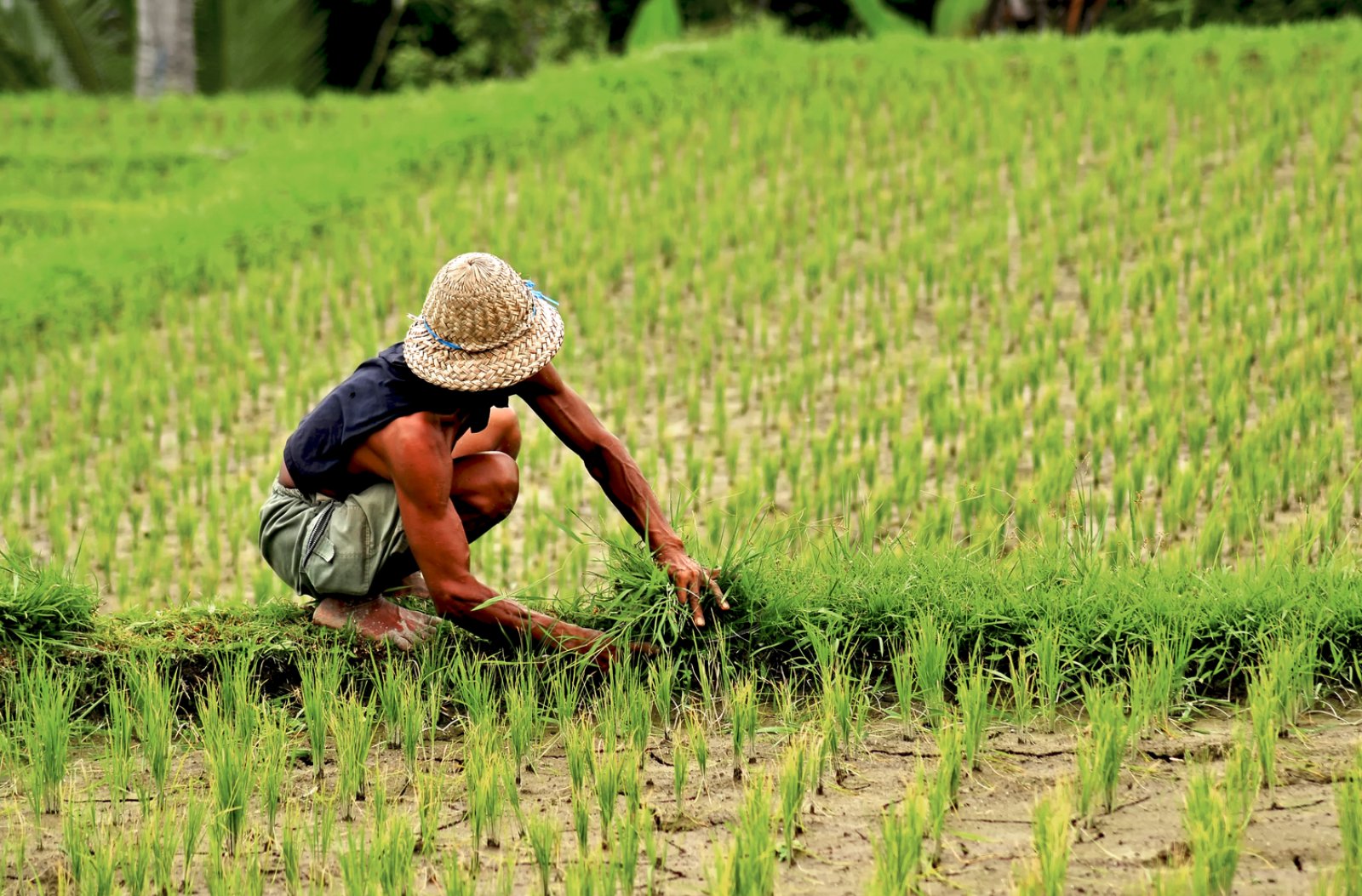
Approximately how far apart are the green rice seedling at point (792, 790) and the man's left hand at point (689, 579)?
0.37m

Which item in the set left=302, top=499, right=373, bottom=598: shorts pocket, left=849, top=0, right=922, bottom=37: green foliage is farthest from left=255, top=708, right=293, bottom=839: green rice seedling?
left=849, top=0, right=922, bottom=37: green foliage

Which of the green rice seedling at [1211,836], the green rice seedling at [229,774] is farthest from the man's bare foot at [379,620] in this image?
the green rice seedling at [1211,836]

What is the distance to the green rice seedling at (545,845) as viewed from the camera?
2.48 m

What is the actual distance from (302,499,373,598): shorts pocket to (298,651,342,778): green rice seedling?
0.15 m

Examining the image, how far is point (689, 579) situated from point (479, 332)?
65cm

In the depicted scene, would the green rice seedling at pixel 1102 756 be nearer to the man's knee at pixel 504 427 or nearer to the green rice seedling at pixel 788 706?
the green rice seedling at pixel 788 706

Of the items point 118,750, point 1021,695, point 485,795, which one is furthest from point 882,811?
point 118,750

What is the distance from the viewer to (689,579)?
3045 millimetres

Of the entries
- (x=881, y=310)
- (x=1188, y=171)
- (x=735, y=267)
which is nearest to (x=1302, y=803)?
(x=881, y=310)

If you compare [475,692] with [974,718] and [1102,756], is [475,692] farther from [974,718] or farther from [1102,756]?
[1102,756]

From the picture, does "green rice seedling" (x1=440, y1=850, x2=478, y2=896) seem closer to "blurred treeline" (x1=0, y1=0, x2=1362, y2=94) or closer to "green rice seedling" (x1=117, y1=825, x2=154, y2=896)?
"green rice seedling" (x1=117, y1=825, x2=154, y2=896)

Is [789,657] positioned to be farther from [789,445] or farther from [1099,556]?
[789,445]

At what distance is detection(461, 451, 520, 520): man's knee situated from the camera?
10.5ft

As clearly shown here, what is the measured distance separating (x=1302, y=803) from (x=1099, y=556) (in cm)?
85
